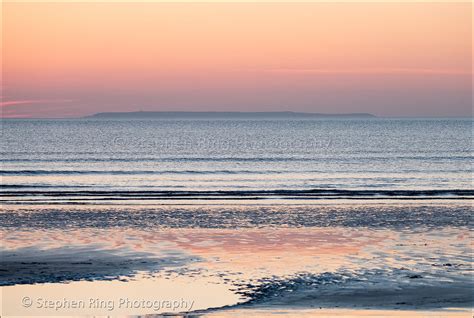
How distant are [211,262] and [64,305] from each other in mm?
4662

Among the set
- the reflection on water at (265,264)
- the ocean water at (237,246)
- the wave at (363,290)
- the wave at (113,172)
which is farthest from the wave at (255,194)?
the wave at (363,290)

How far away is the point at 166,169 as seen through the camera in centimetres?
5441

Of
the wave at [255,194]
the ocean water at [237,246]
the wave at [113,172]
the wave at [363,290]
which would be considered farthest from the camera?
the wave at [113,172]

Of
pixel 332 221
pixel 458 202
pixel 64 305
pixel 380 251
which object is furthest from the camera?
pixel 458 202

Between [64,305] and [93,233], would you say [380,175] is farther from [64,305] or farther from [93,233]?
[64,305]

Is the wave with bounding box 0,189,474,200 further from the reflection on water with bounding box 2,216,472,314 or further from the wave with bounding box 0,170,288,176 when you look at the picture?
the wave with bounding box 0,170,288,176

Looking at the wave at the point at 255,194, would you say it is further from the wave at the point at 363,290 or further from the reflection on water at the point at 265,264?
the wave at the point at 363,290

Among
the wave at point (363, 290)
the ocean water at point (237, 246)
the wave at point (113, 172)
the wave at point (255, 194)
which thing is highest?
the wave at point (363, 290)

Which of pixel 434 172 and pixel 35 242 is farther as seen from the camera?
pixel 434 172

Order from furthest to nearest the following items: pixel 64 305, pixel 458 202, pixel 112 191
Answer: pixel 112 191 → pixel 458 202 → pixel 64 305

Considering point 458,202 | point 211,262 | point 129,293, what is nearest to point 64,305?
point 129,293

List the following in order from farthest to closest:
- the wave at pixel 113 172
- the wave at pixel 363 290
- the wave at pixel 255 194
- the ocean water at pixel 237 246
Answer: the wave at pixel 113 172
the wave at pixel 255 194
the ocean water at pixel 237 246
the wave at pixel 363 290

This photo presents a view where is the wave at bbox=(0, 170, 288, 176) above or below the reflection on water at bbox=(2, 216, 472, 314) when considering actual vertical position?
below

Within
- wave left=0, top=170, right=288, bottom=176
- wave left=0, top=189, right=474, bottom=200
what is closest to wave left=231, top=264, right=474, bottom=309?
wave left=0, top=189, right=474, bottom=200
